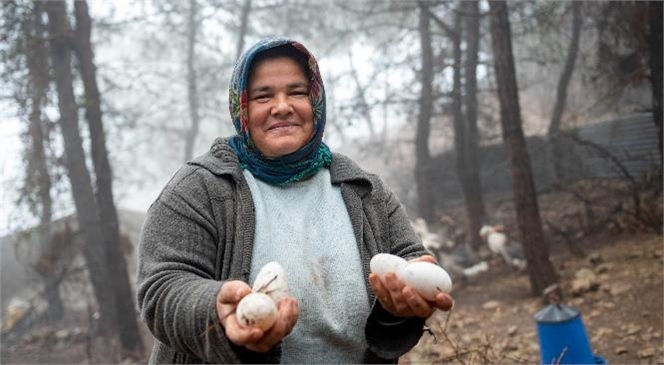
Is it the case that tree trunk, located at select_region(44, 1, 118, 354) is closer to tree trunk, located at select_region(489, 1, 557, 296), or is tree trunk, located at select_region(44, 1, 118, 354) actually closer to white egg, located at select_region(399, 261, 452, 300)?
tree trunk, located at select_region(489, 1, 557, 296)

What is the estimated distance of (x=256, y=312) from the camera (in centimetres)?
107

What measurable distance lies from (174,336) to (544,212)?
10.2 meters

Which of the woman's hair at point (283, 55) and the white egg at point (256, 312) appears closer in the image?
the white egg at point (256, 312)

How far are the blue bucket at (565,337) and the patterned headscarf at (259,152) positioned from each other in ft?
10.1

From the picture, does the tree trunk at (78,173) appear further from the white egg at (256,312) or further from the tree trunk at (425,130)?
the white egg at (256,312)

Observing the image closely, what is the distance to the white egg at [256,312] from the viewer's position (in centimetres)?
107

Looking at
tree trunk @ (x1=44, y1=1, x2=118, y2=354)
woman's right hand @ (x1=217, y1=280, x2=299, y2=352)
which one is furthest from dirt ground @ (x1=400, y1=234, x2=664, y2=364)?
tree trunk @ (x1=44, y1=1, x2=118, y2=354)

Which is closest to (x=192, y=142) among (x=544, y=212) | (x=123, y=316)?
(x=123, y=316)

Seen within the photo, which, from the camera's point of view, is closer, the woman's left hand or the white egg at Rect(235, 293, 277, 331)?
the white egg at Rect(235, 293, 277, 331)

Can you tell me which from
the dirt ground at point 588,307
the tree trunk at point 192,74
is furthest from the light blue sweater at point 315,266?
the tree trunk at point 192,74

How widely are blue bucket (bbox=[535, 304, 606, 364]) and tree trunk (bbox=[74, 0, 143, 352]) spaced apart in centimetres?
556

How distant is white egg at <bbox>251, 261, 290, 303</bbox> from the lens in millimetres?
1170

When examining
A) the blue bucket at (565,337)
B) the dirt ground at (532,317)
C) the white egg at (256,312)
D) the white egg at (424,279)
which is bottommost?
the dirt ground at (532,317)

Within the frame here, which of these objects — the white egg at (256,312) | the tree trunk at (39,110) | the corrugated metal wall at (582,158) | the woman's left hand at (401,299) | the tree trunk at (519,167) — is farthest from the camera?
the corrugated metal wall at (582,158)
